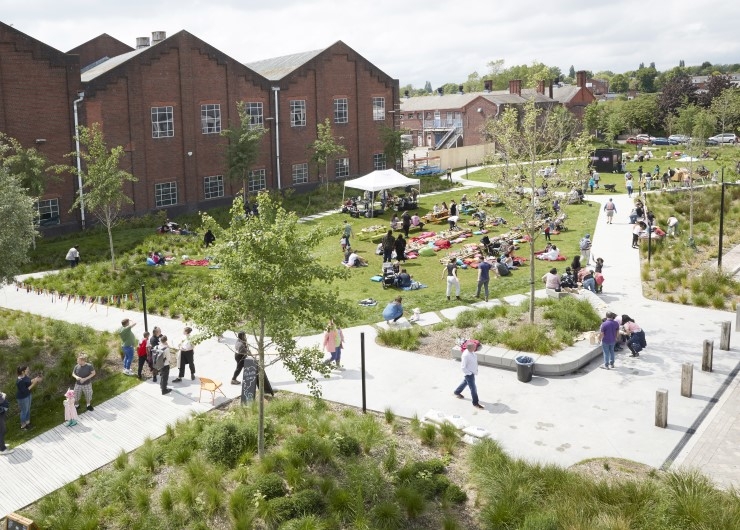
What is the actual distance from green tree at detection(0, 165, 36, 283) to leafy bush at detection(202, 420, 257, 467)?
939cm

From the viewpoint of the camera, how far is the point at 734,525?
365 inches

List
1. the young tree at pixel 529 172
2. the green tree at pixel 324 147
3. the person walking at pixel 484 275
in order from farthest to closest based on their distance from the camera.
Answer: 1. the green tree at pixel 324 147
2. the person walking at pixel 484 275
3. the young tree at pixel 529 172

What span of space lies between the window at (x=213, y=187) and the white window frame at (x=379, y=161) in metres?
13.2

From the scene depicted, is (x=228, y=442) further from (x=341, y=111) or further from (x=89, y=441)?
(x=341, y=111)

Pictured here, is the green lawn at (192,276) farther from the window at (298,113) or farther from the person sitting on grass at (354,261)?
the window at (298,113)

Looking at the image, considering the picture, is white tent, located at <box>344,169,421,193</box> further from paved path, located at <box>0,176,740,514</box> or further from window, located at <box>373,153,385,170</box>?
paved path, located at <box>0,176,740,514</box>

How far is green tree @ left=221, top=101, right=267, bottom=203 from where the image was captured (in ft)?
128

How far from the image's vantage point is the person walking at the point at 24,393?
14.7 m

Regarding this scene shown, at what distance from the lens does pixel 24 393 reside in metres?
14.9

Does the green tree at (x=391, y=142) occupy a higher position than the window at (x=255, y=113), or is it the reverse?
the window at (x=255, y=113)

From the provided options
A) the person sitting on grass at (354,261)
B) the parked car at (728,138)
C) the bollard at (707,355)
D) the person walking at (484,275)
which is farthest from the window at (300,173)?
the parked car at (728,138)

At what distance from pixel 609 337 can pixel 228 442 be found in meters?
9.20

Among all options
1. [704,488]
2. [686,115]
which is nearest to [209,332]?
[704,488]

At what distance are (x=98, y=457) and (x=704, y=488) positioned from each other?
10721 mm
